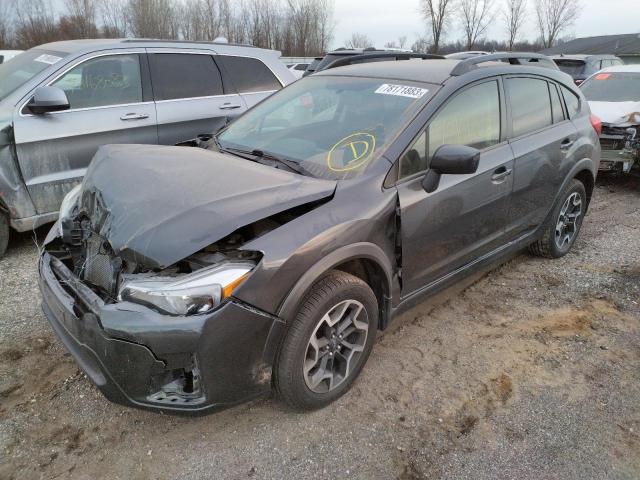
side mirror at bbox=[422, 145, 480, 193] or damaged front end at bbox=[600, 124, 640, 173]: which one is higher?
side mirror at bbox=[422, 145, 480, 193]

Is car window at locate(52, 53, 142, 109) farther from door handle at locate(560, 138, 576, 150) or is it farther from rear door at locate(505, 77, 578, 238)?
door handle at locate(560, 138, 576, 150)

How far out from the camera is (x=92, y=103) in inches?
187

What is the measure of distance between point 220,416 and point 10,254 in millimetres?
3165

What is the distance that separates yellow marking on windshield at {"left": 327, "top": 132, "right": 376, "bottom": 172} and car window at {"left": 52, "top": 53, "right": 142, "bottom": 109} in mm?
2924

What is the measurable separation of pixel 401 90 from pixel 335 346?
1.66 metres

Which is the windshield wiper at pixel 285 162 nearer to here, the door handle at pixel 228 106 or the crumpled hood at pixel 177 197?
the crumpled hood at pixel 177 197

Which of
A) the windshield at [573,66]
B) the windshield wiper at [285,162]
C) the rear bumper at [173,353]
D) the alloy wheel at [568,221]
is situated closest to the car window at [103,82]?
the windshield wiper at [285,162]

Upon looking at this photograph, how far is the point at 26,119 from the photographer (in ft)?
14.1

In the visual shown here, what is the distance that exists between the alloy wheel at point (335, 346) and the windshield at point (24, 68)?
12.3 feet

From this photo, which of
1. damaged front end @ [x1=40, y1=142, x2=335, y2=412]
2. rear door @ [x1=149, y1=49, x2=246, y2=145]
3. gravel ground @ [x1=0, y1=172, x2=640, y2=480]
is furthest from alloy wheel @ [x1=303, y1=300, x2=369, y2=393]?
rear door @ [x1=149, y1=49, x2=246, y2=145]

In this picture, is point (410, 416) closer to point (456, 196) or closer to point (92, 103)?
point (456, 196)

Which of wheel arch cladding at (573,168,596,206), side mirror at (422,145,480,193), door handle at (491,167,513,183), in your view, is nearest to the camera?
side mirror at (422,145,480,193)

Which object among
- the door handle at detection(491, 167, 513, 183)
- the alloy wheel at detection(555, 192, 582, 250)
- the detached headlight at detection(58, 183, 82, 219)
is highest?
the door handle at detection(491, 167, 513, 183)

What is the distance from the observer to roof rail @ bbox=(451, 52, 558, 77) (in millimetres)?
3291
